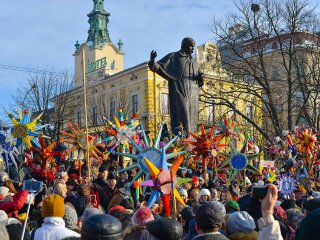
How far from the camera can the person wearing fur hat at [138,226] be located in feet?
14.1

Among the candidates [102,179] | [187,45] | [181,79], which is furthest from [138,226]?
[187,45]

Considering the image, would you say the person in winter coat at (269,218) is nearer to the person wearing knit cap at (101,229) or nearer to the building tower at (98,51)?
the person wearing knit cap at (101,229)

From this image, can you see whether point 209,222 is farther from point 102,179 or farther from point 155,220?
point 102,179

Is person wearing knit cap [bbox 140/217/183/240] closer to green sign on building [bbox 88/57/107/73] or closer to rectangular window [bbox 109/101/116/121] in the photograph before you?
rectangular window [bbox 109/101/116/121]

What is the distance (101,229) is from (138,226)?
116 centimetres

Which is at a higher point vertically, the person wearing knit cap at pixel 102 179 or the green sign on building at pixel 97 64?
the green sign on building at pixel 97 64

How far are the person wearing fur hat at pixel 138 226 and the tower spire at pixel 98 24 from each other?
232 feet

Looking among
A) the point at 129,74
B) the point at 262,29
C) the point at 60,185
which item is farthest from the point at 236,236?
the point at 129,74

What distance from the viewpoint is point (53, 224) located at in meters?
4.13

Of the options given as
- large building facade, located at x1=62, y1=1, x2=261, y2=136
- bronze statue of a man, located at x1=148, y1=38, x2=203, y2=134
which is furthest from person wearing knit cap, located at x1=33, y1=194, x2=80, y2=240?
large building facade, located at x1=62, y1=1, x2=261, y2=136

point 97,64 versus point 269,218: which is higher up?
point 97,64

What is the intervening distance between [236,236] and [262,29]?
22.4m

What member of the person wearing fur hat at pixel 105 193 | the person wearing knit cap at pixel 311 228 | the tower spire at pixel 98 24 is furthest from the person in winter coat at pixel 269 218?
the tower spire at pixel 98 24

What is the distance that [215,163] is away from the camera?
12234mm
